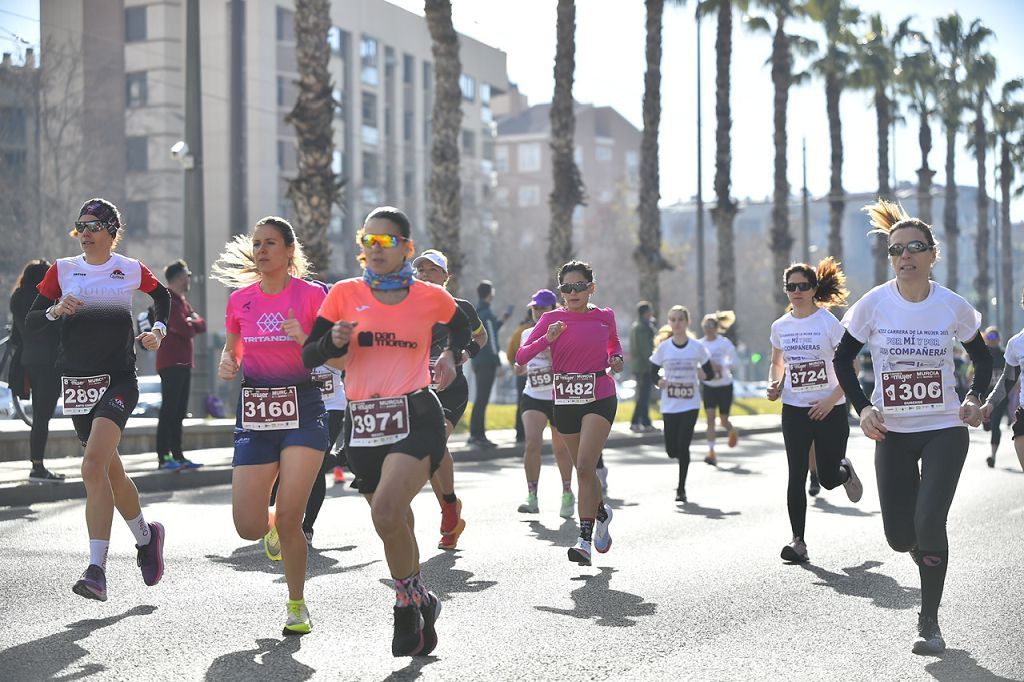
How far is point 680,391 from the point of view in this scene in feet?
47.0

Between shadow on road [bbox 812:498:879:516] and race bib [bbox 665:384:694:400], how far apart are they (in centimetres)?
160

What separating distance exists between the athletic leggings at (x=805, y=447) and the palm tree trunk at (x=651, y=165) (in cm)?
2440

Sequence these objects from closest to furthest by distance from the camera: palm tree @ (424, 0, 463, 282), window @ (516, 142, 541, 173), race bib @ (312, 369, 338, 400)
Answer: race bib @ (312, 369, 338, 400) < palm tree @ (424, 0, 463, 282) < window @ (516, 142, 541, 173)

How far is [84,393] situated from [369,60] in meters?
68.6

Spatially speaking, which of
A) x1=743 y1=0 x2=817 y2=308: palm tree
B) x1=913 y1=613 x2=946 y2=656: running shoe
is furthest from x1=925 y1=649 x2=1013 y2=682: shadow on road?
x1=743 y1=0 x2=817 y2=308: palm tree

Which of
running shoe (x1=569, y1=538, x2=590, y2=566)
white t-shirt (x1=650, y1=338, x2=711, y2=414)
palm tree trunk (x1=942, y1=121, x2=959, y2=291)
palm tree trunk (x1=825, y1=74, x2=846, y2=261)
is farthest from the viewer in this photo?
palm tree trunk (x1=942, y1=121, x2=959, y2=291)

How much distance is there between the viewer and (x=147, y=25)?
61.2 meters

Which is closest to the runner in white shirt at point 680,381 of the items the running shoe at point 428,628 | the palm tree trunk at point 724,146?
the running shoe at point 428,628

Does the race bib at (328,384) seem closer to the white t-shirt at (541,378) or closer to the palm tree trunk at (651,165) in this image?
the white t-shirt at (541,378)

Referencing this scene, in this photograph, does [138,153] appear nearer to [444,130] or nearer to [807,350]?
[444,130]

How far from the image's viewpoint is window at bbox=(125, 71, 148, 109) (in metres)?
60.4

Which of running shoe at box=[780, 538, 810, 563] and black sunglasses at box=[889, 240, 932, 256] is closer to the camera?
black sunglasses at box=[889, 240, 932, 256]

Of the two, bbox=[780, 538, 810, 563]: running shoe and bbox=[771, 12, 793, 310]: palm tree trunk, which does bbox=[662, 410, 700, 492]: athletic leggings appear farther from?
bbox=[771, 12, 793, 310]: palm tree trunk

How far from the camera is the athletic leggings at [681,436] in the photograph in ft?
45.8
